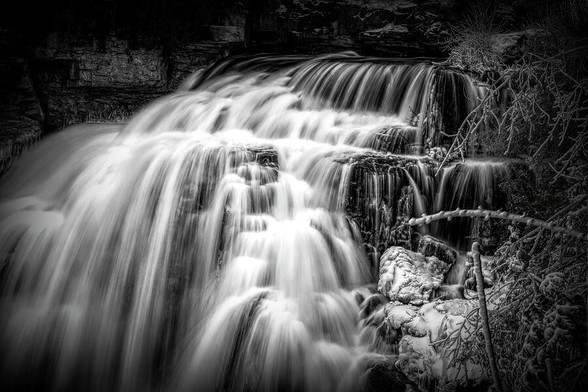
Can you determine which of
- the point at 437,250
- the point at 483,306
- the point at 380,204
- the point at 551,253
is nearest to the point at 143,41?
the point at 380,204

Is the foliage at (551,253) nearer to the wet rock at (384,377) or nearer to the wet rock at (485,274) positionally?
the wet rock at (485,274)

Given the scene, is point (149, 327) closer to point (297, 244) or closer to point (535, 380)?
point (297, 244)

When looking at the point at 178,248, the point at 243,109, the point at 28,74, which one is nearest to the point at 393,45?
the point at 243,109

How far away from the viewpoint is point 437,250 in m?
4.91

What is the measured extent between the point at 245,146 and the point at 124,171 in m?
1.89

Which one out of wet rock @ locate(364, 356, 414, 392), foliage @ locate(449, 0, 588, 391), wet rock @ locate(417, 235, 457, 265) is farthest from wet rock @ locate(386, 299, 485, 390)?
wet rock @ locate(417, 235, 457, 265)

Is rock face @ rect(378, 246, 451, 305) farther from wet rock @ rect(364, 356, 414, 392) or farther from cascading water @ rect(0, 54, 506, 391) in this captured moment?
wet rock @ rect(364, 356, 414, 392)

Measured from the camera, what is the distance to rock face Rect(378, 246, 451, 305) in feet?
14.3

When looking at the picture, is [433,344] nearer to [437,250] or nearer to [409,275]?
[409,275]

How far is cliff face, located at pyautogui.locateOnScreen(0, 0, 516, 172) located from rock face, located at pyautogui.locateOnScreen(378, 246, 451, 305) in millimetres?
5794

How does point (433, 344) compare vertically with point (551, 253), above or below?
below

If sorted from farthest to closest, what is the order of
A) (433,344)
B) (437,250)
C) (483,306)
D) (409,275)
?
(437,250), (409,275), (433,344), (483,306)

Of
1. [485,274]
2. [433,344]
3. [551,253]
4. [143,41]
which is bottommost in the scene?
[433,344]

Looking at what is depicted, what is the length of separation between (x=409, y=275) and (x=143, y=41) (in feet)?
23.4
